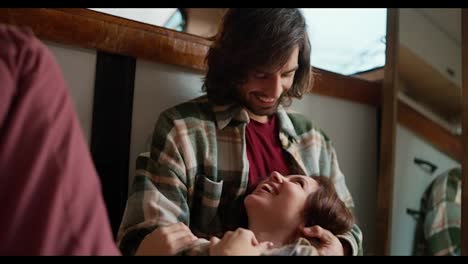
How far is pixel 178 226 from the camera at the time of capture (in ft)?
2.36

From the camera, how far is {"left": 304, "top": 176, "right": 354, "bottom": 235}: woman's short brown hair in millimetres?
840

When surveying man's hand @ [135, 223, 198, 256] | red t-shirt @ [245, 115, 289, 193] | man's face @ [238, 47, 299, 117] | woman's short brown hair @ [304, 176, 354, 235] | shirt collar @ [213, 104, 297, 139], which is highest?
man's face @ [238, 47, 299, 117]

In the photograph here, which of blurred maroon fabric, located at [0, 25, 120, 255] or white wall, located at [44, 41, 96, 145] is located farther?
white wall, located at [44, 41, 96, 145]

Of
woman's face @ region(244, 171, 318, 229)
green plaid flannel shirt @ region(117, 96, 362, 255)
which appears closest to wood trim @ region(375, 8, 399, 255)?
green plaid flannel shirt @ region(117, 96, 362, 255)

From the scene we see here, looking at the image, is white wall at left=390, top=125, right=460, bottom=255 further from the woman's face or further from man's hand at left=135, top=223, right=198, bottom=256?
man's hand at left=135, top=223, right=198, bottom=256

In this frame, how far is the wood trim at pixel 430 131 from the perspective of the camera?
1294 millimetres

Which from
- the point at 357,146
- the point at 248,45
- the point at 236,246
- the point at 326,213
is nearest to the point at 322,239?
the point at 326,213

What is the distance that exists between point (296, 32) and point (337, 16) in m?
0.61

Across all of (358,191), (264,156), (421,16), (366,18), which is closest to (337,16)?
(366,18)

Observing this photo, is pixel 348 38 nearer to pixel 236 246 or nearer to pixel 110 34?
pixel 110 34

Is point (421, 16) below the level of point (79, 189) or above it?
above

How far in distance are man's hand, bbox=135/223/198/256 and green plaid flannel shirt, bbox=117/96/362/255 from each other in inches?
1.4

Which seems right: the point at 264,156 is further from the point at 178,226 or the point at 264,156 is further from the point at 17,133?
the point at 17,133

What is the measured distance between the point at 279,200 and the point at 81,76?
0.44 m
